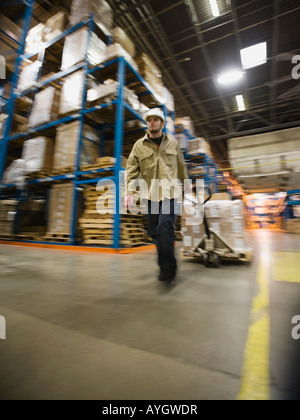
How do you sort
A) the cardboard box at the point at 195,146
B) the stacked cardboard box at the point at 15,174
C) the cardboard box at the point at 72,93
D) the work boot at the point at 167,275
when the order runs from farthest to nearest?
the cardboard box at the point at 195,146
the stacked cardboard box at the point at 15,174
the cardboard box at the point at 72,93
the work boot at the point at 167,275

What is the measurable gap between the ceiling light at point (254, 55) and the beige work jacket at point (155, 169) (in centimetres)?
955

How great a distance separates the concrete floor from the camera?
67cm

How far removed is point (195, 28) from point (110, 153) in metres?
6.11

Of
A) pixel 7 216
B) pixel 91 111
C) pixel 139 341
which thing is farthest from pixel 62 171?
pixel 139 341


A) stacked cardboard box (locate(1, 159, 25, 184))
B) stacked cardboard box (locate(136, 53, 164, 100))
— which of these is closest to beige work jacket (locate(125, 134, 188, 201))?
stacked cardboard box (locate(136, 53, 164, 100))

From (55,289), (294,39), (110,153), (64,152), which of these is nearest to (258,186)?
(294,39)

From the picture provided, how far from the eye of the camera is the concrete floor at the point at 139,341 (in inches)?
26.4

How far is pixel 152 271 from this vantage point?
2598 mm

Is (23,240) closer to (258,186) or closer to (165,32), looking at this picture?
(165,32)

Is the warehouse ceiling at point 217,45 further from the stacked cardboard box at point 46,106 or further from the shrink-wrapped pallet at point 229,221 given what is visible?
the shrink-wrapped pallet at point 229,221

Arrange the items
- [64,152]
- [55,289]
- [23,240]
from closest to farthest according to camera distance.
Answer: [55,289] → [64,152] → [23,240]

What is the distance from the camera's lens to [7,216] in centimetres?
693

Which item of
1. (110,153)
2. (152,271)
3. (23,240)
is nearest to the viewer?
(152,271)

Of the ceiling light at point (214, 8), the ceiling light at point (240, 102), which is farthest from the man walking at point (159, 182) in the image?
the ceiling light at point (240, 102)
